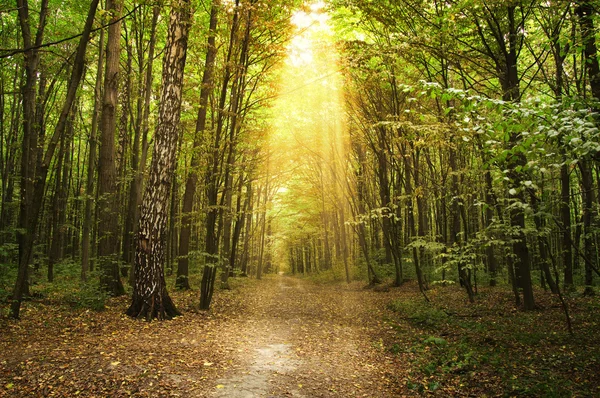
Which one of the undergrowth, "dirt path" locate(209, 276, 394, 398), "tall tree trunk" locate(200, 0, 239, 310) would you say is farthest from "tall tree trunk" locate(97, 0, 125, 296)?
the undergrowth

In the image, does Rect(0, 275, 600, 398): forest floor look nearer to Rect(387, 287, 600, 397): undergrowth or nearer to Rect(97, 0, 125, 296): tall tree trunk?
Rect(387, 287, 600, 397): undergrowth

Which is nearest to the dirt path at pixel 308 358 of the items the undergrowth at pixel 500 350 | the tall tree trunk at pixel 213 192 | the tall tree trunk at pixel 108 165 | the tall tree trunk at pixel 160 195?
the undergrowth at pixel 500 350

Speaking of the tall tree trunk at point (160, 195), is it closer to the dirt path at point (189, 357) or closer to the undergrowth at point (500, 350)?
the dirt path at point (189, 357)

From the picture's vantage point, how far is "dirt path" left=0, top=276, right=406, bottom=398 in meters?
4.25

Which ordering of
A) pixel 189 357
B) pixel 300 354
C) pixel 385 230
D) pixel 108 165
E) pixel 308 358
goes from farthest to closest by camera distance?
pixel 385 230 → pixel 108 165 → pixel 300 354 → pixel 308 358 → pixel 189 357

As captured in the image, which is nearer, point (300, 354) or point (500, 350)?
point (500, 350)

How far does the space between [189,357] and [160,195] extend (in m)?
4.06

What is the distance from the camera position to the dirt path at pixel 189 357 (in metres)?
4.25

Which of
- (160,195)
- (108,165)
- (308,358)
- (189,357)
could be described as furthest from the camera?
(108,165)

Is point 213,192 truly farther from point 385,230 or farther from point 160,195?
point 385,230

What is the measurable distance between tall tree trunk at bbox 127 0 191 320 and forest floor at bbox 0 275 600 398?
50 centimetres

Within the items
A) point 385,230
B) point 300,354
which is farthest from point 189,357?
point 385,230

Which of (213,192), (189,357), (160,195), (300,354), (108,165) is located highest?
(108,165)

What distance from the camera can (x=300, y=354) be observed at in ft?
20.7
